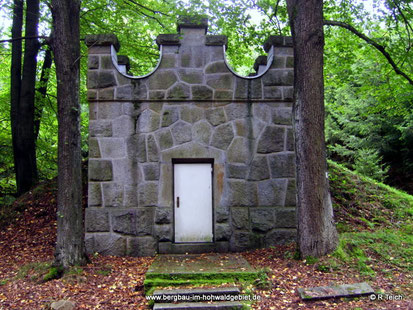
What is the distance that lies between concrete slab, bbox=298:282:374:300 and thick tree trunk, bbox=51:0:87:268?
3320 mm

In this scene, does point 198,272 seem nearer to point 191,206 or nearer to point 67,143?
point 191,206

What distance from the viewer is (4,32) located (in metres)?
10.4

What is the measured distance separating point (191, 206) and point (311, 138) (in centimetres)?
251

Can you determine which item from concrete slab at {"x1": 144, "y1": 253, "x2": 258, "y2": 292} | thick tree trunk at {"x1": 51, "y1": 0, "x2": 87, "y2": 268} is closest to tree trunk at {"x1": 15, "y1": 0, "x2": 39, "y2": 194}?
thick tree trunk at {"x1": 51, "y1": 0, "x2": 87, "y2": 268}

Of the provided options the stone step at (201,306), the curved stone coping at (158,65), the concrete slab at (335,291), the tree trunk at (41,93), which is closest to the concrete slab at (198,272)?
the stone step at (201,306)

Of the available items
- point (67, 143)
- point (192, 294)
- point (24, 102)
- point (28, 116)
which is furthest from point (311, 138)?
point (24, 102)

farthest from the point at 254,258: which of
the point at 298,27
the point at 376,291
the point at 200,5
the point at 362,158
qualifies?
the point at 362,158

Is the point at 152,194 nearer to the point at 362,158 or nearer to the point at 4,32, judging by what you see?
the point at 4,32

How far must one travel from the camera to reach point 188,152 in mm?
6645

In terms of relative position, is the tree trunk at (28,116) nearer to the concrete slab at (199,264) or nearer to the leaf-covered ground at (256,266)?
the leaf-covered ground at (256,266)

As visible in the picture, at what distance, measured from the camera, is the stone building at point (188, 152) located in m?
6.52

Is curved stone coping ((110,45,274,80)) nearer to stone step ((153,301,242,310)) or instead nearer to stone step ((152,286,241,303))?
stone step ((152,286,241,303))

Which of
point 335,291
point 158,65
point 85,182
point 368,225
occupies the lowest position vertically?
point 335,291

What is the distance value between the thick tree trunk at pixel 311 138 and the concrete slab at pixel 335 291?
2.66ft
